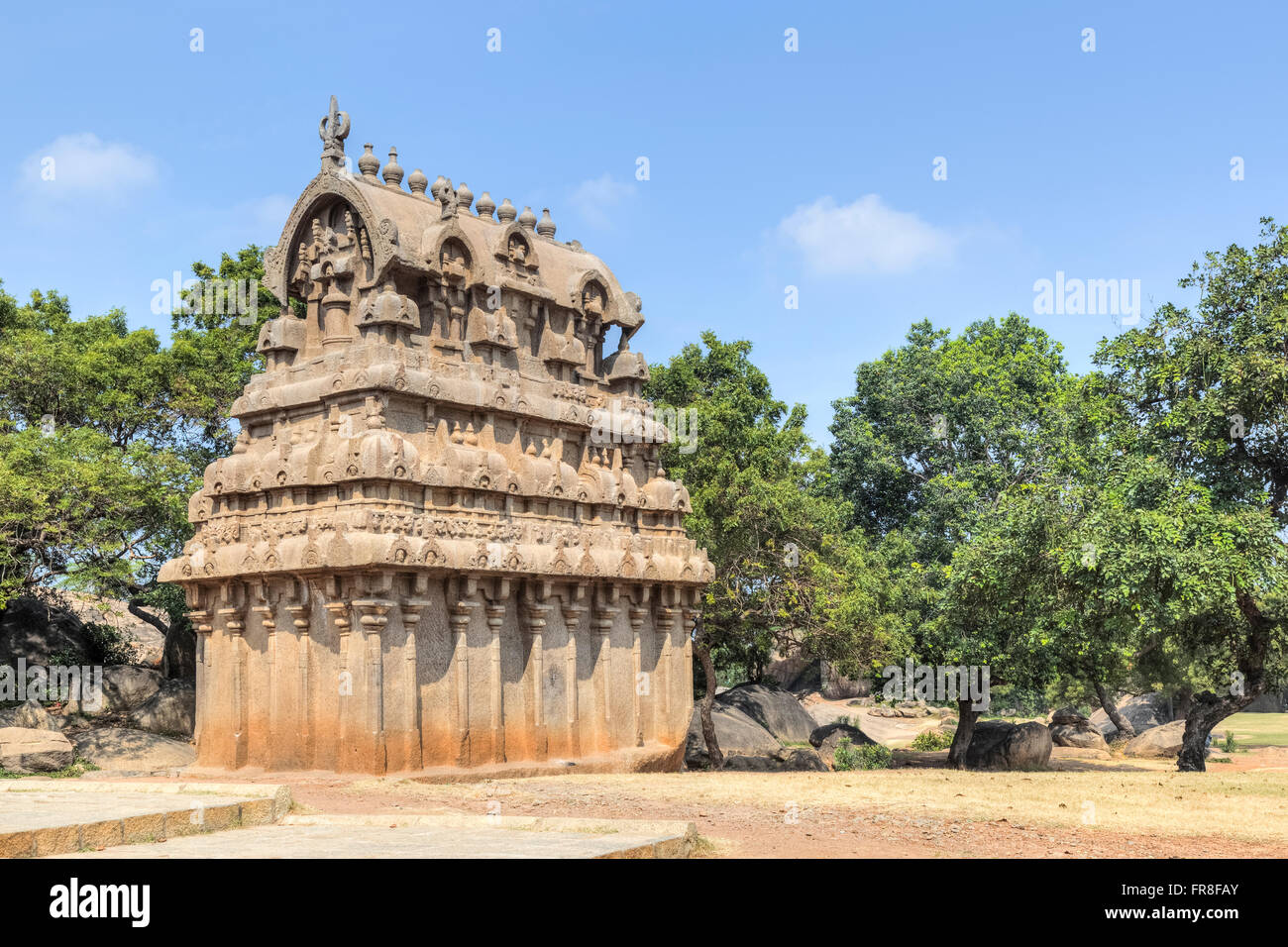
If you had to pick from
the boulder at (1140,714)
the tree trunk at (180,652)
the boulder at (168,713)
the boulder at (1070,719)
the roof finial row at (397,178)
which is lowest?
the boulder at (1140,714)

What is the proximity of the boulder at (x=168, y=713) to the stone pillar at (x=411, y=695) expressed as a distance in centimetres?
1279

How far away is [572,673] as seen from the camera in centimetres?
2120

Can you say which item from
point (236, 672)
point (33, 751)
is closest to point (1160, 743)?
point (236, 672)

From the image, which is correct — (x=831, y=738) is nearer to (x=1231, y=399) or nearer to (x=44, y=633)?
(x=1231, y=399)

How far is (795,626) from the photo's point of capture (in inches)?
1210

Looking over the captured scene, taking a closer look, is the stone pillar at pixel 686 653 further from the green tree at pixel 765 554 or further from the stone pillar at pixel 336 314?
the stone pillar at pixel 336 314

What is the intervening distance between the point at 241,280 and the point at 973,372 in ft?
75.0

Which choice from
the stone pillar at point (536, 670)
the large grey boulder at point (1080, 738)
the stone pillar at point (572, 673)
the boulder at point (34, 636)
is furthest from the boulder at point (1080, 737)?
the boulder at point (34, 636)

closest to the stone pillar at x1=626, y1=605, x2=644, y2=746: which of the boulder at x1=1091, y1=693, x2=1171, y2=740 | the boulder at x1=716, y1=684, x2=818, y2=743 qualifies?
the boulder at x1=716, y1=684, x2=818, y2=743

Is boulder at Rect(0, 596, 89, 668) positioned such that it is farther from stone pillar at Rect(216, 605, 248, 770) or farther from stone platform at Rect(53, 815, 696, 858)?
stone platform at Rect(53, 815, 696, 858)

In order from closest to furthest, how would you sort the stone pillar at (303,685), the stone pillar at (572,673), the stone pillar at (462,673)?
the stone pillar at (303,685) → the stone pillar at (462,673) → the stone pillar at (572,673)

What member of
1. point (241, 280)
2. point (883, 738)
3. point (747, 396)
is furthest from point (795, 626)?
point (883, 738)

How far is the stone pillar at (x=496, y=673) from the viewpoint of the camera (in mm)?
19547
